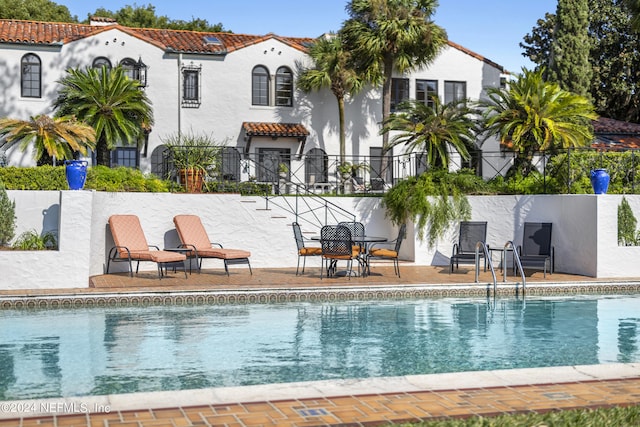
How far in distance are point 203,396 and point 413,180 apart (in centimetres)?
1306

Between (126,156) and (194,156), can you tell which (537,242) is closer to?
(194,156)

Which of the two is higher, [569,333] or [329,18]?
[329,18]

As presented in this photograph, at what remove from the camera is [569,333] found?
10211mm

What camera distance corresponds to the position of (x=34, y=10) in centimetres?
4094

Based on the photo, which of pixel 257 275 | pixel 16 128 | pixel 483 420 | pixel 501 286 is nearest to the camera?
pixel 483 420

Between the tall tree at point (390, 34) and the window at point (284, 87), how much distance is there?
2644 millimetres

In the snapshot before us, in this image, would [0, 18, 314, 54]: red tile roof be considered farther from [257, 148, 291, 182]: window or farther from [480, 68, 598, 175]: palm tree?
[480, 68, 598, 175]: palm tree

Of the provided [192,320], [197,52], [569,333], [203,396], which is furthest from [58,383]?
[197,52]

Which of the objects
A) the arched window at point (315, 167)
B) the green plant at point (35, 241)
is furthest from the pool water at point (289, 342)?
the arched window at point (315, 167)

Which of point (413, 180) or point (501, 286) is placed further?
point (413, 180)

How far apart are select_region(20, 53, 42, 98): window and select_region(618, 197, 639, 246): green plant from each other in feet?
63.0

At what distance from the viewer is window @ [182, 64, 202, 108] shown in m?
27.3

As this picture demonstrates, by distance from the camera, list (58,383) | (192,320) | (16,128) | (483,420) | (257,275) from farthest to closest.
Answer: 1. (16,128)
2. (257,275)
3. (192,320)
4. (58,383)
5. (483,420)

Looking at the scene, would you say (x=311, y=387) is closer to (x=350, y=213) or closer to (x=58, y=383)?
(x=58, y=383)
